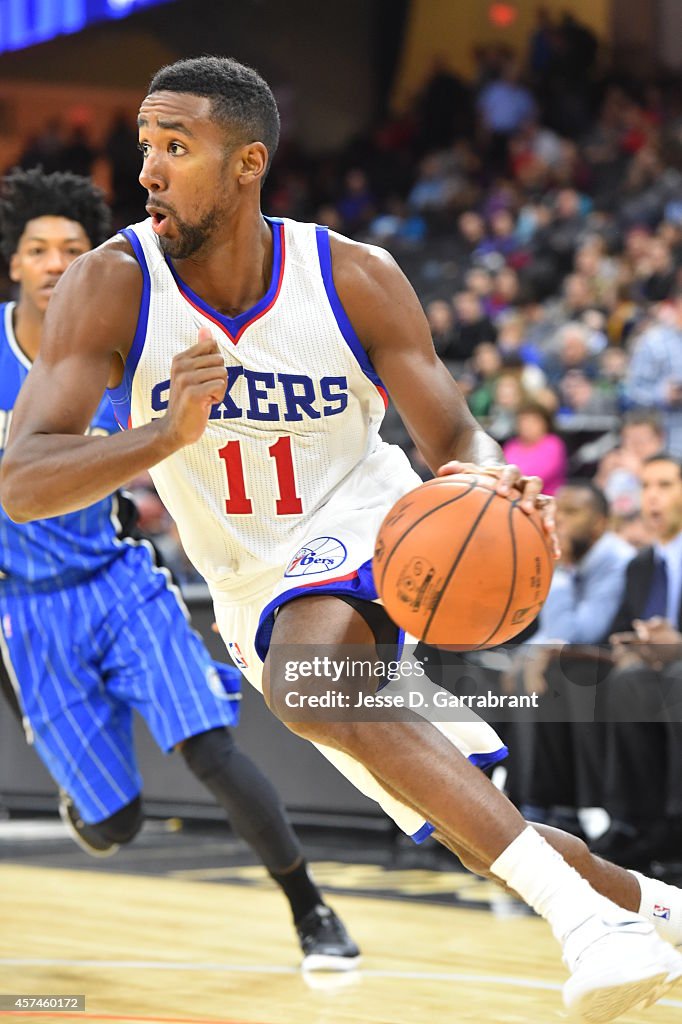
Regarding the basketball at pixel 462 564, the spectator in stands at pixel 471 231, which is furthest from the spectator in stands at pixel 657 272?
the basketball at pixel 462 564

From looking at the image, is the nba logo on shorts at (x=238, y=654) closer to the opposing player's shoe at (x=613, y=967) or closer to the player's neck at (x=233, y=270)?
the player's neck at (x=233, y=270)

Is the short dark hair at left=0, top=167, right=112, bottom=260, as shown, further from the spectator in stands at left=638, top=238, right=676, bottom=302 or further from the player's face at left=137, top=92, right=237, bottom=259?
the spectator in stands at left=638, top=238, right=676, bottom=302

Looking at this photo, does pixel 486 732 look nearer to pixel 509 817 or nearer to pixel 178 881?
pixel 509 817

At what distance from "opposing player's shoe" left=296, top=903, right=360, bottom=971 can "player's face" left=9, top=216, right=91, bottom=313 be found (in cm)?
204

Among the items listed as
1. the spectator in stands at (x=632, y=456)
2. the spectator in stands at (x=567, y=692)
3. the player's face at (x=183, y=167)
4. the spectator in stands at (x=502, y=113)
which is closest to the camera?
the player's face at (x=183, y=167)

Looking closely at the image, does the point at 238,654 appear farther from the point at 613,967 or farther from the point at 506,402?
the point at 506,402

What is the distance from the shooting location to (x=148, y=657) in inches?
177

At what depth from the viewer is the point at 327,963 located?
4141mm

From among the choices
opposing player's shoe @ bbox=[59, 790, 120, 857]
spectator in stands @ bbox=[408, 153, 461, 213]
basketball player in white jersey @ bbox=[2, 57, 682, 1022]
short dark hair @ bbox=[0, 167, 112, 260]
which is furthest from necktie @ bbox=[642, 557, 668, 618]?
spectator in stands @ bbox=[408, 153, 461, 213]

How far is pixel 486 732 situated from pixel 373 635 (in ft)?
1.15

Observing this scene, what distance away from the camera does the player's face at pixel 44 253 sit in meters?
4.55

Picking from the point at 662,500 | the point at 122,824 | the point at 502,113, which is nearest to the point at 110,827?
the point at 122,824

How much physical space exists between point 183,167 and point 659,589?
348 cm

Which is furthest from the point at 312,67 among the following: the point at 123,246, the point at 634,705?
the point at 123,246
